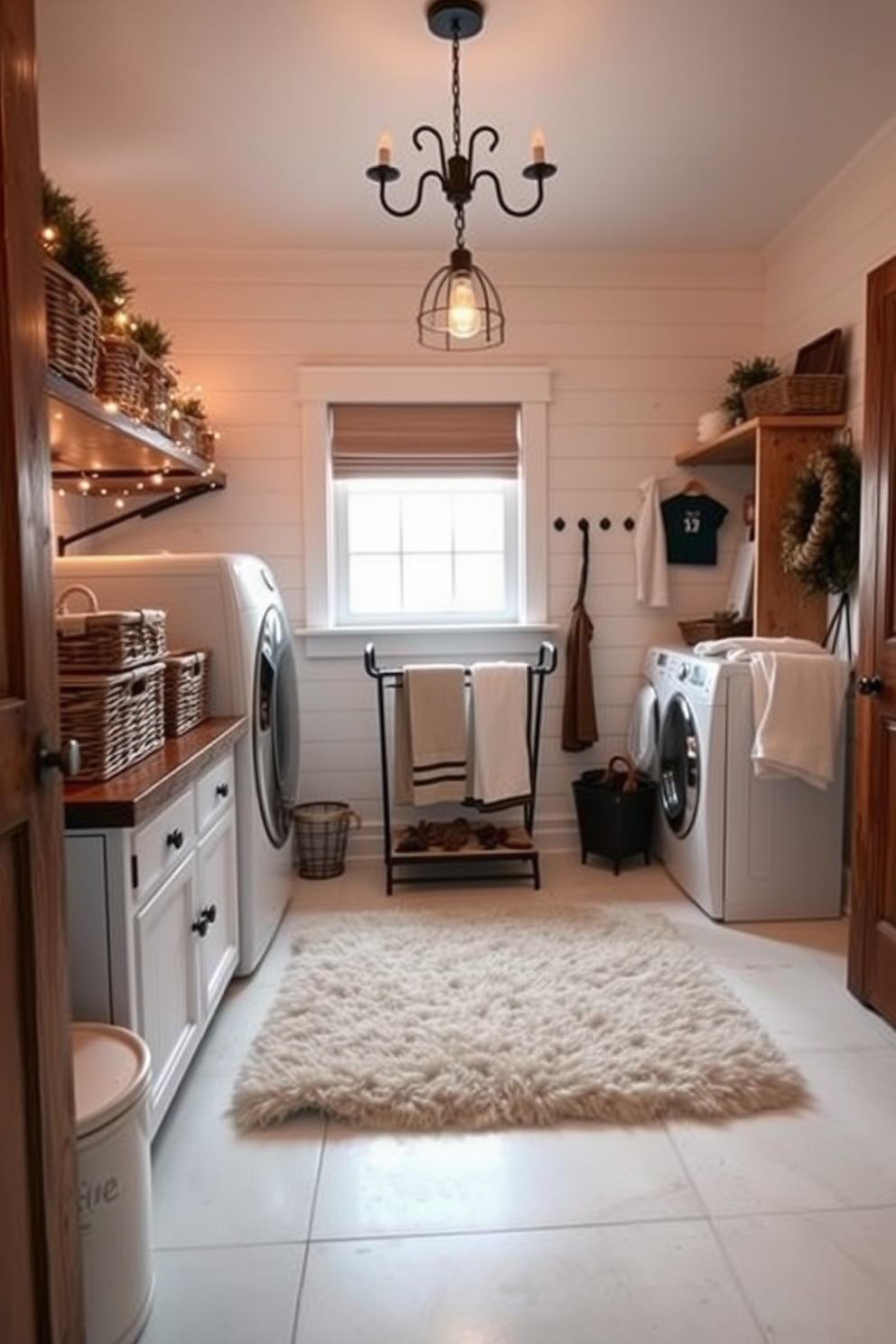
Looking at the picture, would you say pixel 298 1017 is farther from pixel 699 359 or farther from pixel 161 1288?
pixel 699 359

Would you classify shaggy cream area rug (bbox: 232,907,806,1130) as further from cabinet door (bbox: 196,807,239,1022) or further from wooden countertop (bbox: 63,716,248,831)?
wooden countertop (bbox: 63,716,248,831)

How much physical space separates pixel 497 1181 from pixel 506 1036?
0.49 meters

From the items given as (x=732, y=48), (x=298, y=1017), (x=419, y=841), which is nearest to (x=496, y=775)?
(x=419, y=841)

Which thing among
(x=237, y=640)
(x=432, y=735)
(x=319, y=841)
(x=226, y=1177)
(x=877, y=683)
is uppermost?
(x=237, y=640)

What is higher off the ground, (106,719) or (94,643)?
(94,643)

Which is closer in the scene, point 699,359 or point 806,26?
point 806,26

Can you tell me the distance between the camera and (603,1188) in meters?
1.69

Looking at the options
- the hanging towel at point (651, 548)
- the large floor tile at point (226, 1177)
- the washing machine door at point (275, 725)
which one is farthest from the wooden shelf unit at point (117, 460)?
the hanging towel at point (651, 548)

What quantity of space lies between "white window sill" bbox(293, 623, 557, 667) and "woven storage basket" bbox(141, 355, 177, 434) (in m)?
1.27

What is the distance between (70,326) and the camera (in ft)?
5.70

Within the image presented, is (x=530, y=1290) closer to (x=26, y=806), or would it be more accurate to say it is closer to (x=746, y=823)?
(x=26, y=806)

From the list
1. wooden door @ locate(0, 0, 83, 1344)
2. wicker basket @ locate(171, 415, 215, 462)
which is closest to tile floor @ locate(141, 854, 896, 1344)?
wooden door @ locate(0, 0, 83, 1344)

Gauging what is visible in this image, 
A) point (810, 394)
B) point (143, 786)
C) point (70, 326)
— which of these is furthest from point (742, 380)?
point (143, 786)

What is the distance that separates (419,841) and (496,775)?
440mm
